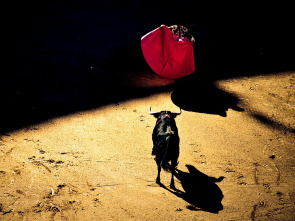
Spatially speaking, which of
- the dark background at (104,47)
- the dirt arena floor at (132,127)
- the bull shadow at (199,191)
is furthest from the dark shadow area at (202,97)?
the bull shadow at (199,191)

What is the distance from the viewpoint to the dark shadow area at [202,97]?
7277 millimetres

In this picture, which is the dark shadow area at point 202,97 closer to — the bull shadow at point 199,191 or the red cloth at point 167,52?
the red cloth at point 167,52

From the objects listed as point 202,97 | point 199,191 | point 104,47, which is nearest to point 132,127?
point 199,191

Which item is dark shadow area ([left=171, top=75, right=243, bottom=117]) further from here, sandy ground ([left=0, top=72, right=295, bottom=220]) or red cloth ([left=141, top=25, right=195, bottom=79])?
red cloth ([left=141, top=25, right=195, bottom=79])

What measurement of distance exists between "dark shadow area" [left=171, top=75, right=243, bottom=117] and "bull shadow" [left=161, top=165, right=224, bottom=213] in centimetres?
234

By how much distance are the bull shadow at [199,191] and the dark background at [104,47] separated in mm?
3160

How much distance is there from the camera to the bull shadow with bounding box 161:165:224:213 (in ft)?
15.1

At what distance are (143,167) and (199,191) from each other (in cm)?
117

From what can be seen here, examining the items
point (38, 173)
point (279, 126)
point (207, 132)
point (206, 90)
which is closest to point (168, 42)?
point (206, 90)

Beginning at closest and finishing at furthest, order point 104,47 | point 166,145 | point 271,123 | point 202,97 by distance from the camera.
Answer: point 166,145, point 271,123, point 202,97, point 104,47

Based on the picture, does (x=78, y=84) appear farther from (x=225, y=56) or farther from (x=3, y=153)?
(x=225, y=56)

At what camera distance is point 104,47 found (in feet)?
32.1

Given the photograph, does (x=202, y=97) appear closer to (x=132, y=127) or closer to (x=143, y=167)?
(x=132, y=127)

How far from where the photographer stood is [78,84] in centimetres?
788
